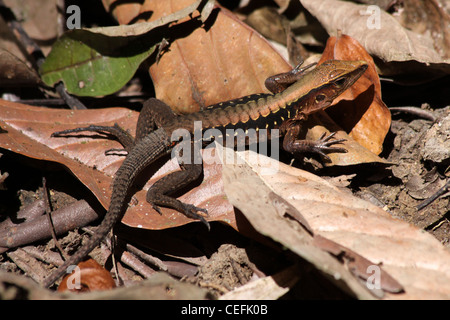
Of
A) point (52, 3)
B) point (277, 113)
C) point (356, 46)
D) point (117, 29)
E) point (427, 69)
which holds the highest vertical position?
point (52, 3)

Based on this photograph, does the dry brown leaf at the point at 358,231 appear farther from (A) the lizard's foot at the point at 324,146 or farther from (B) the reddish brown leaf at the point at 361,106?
(B) the reddish brown leaf at the point at 361,106

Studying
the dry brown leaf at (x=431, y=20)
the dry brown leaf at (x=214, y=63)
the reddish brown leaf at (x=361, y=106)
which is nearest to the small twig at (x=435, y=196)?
the reddish brown leaf at (x=361, y=106)

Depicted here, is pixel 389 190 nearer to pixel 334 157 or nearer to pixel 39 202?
pixel 334 157

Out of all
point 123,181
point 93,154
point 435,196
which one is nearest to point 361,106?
point 435,196

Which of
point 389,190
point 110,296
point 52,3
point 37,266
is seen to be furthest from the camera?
point 52,3

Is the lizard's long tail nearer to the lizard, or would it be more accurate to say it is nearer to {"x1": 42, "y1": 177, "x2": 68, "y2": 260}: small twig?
the lizard
